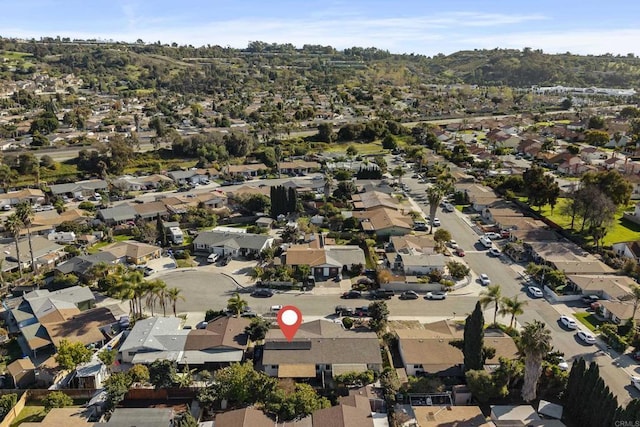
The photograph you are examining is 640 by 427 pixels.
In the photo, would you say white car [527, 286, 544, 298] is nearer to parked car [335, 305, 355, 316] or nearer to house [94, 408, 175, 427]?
parked car [335, 305, 355, 316]

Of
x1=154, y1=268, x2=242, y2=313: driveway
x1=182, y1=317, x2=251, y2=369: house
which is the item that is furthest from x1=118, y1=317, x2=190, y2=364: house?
x1=154, y1=268, x2=242, y2=313: driveway

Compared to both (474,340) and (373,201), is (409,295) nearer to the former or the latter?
(474,340)

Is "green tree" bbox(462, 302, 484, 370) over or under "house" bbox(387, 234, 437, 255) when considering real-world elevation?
over

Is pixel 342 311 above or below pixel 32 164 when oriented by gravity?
below

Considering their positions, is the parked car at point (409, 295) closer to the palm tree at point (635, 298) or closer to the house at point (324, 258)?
the house at point (324, 258)

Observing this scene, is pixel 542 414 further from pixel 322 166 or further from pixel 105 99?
pixel 105 99

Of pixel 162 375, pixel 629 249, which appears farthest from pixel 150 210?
pixel 629 249

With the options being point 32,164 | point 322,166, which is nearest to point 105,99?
point 32,164
